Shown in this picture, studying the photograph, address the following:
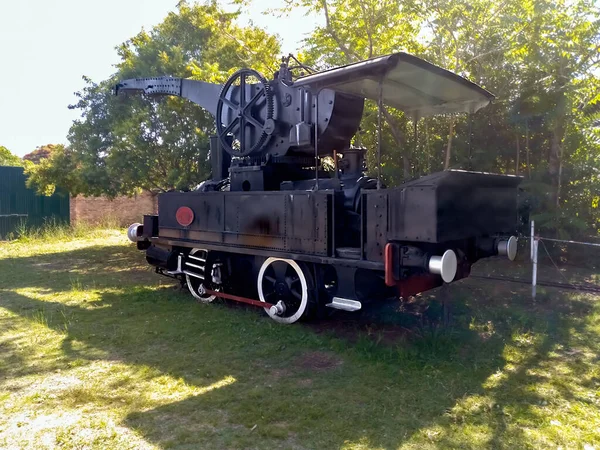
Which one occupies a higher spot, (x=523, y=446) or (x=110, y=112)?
(x=110, y=112)

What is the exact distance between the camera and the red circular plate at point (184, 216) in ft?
26.5

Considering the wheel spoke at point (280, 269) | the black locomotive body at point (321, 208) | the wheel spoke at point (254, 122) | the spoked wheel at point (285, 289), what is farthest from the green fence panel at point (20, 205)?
the wheel spoke at point (280, 269)

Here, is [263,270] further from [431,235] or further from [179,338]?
[431,235]

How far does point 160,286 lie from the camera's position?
9.54m

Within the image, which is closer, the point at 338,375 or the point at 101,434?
the point at 101,434

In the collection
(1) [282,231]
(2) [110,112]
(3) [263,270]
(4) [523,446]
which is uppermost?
(2) [110,112]

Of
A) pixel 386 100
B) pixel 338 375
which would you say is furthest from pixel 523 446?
pixel 386 100

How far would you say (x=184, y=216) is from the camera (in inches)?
322

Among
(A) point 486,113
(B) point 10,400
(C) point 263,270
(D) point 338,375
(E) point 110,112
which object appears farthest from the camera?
(E) point 110,112

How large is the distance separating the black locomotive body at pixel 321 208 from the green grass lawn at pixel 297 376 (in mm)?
571

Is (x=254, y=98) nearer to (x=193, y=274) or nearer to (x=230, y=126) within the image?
(x=230, y=126)

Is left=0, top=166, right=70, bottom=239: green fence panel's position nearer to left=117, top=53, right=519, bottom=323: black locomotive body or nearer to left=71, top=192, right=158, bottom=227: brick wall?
left=71, top=192, right=158, bottom=227: brick wall

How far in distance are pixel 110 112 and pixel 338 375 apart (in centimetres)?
1160

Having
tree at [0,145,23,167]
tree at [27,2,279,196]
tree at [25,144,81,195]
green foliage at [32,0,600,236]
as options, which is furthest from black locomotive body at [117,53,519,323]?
tree at [0,145,23,167]
